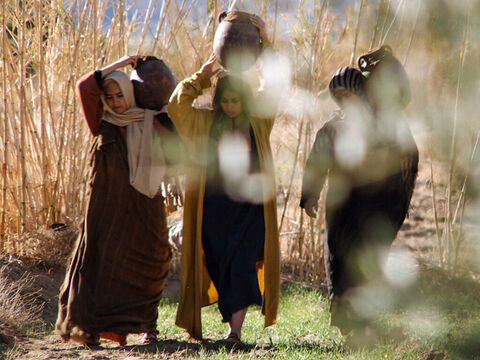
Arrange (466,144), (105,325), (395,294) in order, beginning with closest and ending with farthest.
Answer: (105,325) < (395,294) < (466,144)

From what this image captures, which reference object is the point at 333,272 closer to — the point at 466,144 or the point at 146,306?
the point at 146,306

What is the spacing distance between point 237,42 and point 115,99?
763 millimetres

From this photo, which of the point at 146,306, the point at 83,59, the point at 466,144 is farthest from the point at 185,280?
the point at 466,144

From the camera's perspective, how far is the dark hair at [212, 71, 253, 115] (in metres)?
3.62

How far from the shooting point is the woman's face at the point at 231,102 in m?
3.63

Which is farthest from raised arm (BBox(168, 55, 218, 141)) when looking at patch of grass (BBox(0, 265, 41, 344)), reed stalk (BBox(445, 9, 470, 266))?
reed stalk (BBox(445, 9, 470, 266))

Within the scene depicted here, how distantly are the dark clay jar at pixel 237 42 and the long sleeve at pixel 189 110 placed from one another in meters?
0.18

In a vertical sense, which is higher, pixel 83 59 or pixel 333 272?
pixel 83 59

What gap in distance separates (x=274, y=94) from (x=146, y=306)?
1466 millimetres

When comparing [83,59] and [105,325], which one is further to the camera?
[83,59]

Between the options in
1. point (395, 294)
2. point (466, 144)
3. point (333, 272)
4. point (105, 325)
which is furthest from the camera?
point (466, 144)

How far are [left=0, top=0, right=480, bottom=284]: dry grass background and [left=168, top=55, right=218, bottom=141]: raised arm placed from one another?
127 cm

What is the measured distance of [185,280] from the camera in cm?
367

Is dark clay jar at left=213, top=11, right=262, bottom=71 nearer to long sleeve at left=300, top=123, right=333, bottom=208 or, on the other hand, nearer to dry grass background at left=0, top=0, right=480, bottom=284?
long sleeve at left=300, top=123, right=333, bottom=208
